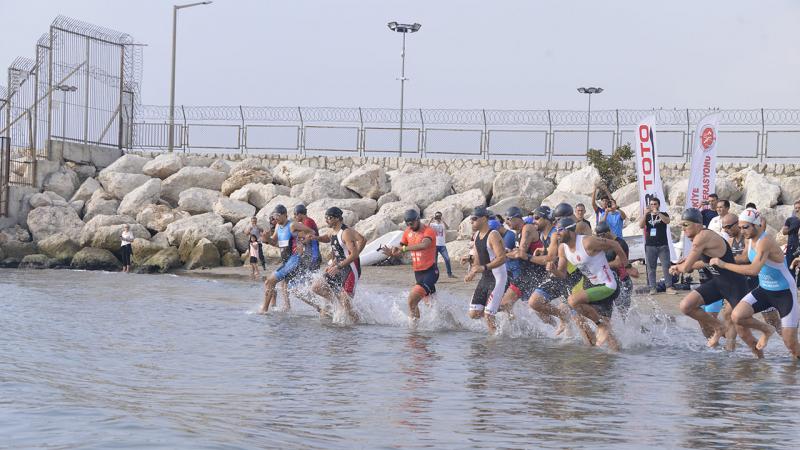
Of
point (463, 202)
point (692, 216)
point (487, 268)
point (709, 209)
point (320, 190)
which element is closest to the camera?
point (692, 216)

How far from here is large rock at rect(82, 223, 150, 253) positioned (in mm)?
29531

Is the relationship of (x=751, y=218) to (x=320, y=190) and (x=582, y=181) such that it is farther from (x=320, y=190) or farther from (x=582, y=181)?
(x=320, y=190)

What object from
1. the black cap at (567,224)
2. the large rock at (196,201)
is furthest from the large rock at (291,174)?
the black cap at (567,224)

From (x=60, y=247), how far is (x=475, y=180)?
11.3m

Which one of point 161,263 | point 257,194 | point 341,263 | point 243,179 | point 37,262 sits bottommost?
point 37,262

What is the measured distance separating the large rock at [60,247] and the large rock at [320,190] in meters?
6.06

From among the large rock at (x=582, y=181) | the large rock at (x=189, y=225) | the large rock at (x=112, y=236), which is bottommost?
the large rock at (x=112, y=236)

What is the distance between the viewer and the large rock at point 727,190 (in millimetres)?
26812

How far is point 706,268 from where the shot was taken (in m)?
11.6

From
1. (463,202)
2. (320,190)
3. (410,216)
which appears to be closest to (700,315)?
(410,216)

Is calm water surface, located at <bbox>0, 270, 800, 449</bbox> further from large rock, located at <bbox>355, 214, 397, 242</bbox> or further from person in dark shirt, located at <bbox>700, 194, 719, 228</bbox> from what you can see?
large rock, located at <bbox>355, 214, 397, 242</bbox>

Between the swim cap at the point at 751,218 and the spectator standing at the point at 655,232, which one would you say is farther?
the spectator standing at the point at 655,232

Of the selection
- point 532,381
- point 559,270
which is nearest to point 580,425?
point 532,381

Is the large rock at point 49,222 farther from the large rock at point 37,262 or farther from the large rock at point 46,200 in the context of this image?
the large rock at point 37,262
